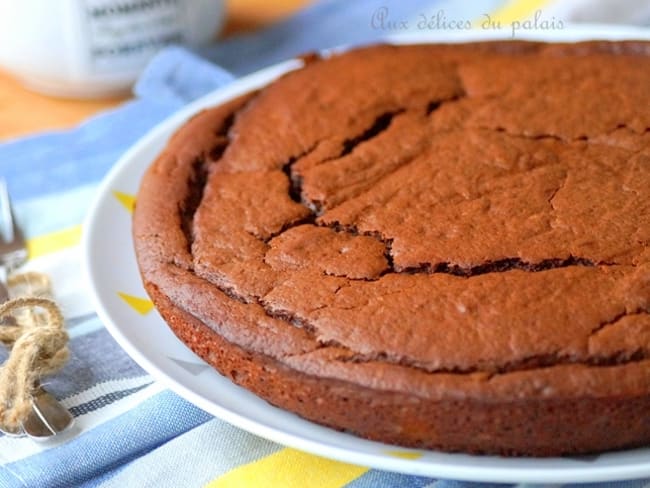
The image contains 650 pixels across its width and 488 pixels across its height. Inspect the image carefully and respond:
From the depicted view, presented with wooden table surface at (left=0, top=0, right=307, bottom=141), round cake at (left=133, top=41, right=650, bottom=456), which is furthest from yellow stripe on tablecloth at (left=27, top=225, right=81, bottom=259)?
wooden table surface at (left=0, top=0, right=307, bottom=141)

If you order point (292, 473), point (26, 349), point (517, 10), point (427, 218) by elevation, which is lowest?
point (292, 473)

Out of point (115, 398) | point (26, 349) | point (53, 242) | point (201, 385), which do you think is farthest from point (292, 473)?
point (53, 242)

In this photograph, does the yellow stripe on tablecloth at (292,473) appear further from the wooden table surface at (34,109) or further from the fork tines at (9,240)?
the wooden table surface at (34,109)

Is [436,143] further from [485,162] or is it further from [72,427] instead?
[72,427]

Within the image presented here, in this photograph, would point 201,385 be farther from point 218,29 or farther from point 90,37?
point 218,29

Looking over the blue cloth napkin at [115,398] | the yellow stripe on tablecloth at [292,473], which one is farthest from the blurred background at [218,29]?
the yellow stripe on tablecloth at [292,473]

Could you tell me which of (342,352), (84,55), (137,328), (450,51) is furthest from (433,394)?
(84,55)

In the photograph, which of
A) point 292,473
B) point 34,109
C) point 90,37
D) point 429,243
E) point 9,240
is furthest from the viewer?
point 34,109

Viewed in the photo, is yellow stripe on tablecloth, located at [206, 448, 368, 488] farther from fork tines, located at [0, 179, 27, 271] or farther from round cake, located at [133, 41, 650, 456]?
fork tines, located at [0, 179, 27, 271]
